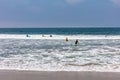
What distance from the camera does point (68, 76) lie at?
1346 cm

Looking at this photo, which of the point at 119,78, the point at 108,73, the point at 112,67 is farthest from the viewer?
the point at 112,67

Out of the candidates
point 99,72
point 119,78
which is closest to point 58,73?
point 99,72

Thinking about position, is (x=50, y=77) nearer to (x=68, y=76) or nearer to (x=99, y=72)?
(x=68, y=76)

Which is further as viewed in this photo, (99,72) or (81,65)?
(81,65)

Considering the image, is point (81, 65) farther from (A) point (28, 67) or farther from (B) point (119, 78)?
(B) point (119, 78)

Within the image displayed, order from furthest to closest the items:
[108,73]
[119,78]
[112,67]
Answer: [112,67] < [108,73] < [119,78]

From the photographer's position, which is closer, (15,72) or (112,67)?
(15,72)

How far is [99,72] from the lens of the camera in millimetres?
14766

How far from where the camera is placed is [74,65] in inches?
687

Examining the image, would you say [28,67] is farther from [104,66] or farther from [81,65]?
[104,66]

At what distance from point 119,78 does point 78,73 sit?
2.35 metres

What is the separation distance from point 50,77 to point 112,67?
467 centimetres

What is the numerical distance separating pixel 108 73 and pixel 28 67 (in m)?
4.79

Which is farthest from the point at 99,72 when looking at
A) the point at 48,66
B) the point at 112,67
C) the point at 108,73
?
the point at 48,66
